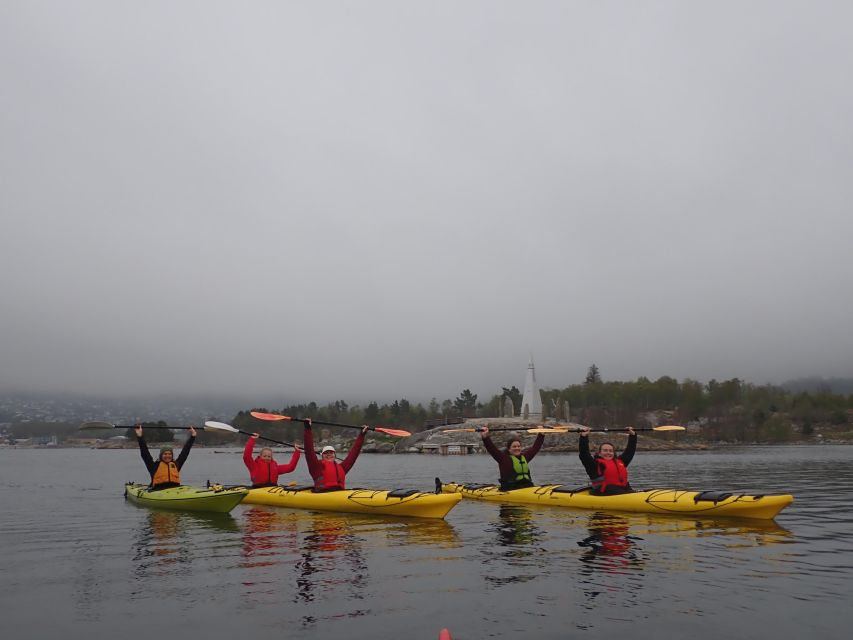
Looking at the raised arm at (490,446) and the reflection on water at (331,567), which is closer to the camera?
the reflection on water at (331,567)

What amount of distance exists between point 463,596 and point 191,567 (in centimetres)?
462

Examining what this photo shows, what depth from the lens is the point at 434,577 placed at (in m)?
9.55

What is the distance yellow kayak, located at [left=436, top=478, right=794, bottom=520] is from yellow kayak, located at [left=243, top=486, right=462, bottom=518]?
0.65 meters

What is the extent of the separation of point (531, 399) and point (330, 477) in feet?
269

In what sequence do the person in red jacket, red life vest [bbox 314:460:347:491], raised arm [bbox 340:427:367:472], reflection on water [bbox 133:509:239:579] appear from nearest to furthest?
reflection on water [bbox 133:509:239:579]
raised arm [bbox 340:427:367:472]
red life vest [bbox 314:460:347:491]
the person in red jacket

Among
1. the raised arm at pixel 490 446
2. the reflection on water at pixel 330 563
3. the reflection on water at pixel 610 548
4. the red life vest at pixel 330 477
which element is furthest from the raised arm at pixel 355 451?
the reflection on water at pixel 610 548

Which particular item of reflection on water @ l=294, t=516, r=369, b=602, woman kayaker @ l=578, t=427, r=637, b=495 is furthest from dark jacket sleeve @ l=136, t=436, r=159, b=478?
woman kayaker @ l=578, t=427, r=637, b=495

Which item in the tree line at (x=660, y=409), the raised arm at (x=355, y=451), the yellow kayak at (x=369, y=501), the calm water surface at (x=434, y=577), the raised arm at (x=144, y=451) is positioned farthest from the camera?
the tree line at (x=660, y=409)

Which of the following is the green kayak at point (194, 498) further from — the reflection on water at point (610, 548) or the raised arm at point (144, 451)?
the reflection on water at point (610, 548)

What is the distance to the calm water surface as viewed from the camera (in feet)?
24.0

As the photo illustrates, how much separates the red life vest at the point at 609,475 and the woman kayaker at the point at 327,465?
590cm

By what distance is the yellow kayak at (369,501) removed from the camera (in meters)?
15.0

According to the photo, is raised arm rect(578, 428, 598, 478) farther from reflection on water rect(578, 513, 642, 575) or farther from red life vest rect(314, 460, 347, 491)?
red life vest rect(314, 460, 347, 491)

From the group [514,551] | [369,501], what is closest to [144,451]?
[369,501]
